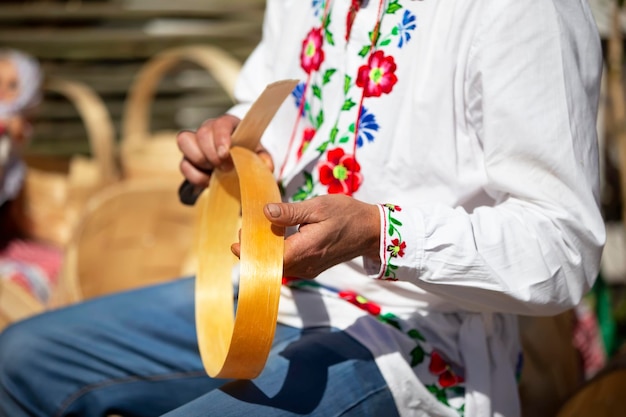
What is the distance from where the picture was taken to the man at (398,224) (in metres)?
0.96

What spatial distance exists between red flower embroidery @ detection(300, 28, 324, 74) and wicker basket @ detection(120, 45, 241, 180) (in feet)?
3.14

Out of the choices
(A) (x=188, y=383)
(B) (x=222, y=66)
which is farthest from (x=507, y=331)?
(B) (x=222, y=66)

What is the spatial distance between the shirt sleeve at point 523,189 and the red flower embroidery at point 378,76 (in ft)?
0.38

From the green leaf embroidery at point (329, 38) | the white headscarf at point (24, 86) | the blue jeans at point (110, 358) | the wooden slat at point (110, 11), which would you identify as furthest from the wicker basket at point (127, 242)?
the wooden slat at point (110, 11)

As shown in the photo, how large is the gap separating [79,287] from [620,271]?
1.61 metres

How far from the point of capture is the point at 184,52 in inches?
92.5

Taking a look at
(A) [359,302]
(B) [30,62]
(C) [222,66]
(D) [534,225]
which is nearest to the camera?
(D) [534,225]

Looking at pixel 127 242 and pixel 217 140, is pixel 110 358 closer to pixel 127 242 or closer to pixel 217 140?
pixel 217 140

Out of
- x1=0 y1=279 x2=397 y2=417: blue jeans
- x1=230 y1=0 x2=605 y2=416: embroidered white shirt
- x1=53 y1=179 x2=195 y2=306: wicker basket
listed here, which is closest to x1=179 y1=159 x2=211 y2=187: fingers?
x1=230 y1=0 x2=605 y2=416: embroidered white shirt

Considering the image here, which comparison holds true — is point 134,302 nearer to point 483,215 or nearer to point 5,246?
point 483,215

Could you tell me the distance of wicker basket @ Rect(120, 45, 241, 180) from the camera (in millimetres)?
2260

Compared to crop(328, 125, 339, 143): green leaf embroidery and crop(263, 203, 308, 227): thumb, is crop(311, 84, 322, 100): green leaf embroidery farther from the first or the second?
crop(263, 203, 308, 227): thumb

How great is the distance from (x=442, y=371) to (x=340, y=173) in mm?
284

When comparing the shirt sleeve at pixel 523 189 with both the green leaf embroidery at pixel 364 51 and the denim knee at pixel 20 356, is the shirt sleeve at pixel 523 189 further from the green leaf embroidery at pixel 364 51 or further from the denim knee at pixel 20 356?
the denim knee at pixel 20 356
